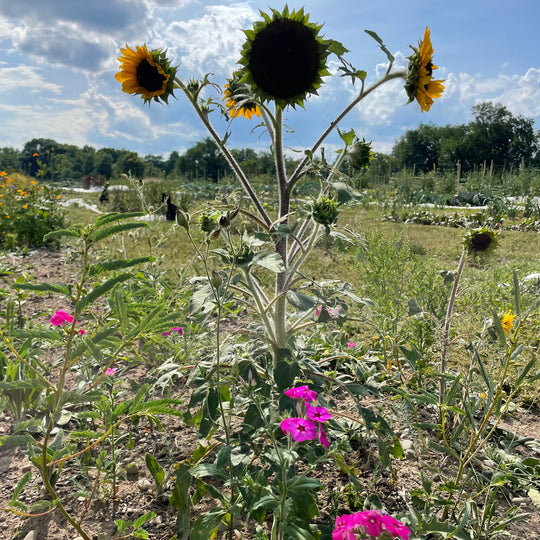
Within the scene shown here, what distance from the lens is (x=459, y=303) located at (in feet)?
11.4

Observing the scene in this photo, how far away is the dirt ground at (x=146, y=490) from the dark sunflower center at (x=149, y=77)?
1.35 metres

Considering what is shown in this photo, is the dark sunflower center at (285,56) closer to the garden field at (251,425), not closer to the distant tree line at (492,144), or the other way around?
the garden field at (251,425)

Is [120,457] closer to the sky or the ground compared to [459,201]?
closer to the ground

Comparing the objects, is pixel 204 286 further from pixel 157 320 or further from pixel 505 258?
pixel 505 258

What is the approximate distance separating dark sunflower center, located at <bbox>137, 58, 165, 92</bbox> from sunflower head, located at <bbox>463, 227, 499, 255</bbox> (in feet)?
4.73

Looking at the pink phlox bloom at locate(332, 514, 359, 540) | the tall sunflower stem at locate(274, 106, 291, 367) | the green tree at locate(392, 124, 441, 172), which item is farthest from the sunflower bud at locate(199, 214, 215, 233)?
the green tree at locate(392, 124, 441, 172)

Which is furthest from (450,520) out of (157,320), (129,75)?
(129,75)

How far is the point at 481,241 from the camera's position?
189 centimetres

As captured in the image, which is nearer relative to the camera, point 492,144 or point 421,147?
point 492,144

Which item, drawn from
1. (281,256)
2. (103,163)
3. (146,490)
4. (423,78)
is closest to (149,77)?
(281,256)

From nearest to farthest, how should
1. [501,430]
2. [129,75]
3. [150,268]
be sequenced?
[129,75], [501,430], [150,268]

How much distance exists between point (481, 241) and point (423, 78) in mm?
764

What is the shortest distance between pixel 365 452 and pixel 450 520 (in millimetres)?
419

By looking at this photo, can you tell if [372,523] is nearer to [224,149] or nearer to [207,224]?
[207,224]
